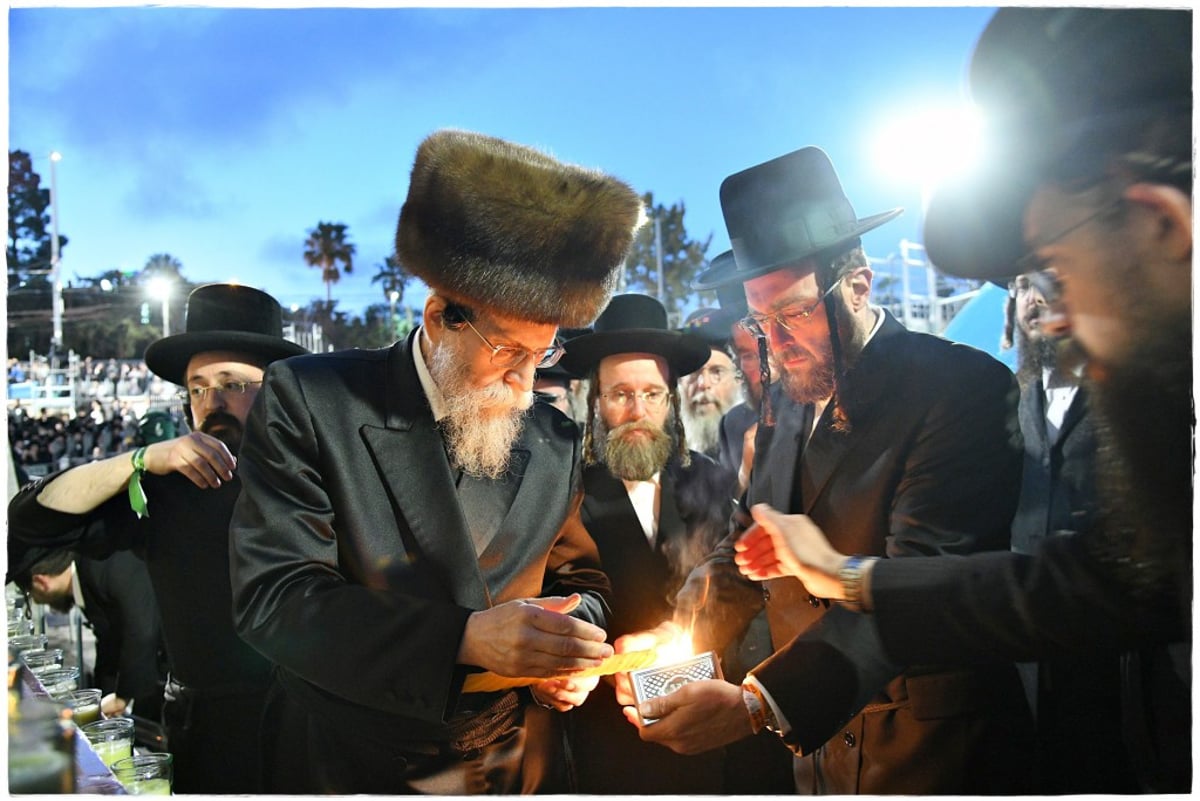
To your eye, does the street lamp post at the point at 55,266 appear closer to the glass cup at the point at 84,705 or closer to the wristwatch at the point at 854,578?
the glass cup at the point at 84,705

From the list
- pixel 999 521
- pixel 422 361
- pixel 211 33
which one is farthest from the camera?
pixel 211 33

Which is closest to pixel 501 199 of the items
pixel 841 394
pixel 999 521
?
pixel 841 394

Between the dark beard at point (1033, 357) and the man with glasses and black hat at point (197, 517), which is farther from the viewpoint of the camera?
the man with glasses and black hat at point (197, 517)

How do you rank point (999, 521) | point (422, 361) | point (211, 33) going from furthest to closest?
point (211, 33), point (422, 361), point (999, 521)

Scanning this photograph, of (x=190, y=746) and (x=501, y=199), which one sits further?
(x=190, y=746)

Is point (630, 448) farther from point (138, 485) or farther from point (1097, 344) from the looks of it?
point (138, 485)

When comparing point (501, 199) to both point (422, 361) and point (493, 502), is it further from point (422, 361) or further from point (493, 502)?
point (493, 502)

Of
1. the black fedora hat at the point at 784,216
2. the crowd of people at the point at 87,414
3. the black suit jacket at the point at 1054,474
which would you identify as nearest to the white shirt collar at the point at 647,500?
the black fedora hat at the point at 784,216

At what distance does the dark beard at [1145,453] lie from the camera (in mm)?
2752

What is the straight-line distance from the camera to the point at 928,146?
2941 mm

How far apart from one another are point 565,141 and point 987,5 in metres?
1.40

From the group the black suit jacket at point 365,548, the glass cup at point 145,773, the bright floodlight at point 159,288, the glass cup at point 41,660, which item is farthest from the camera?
the glass cup at point 41,660

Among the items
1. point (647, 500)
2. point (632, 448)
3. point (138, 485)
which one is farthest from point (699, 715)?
point (138, 485)

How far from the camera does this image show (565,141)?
3008 millimetres
